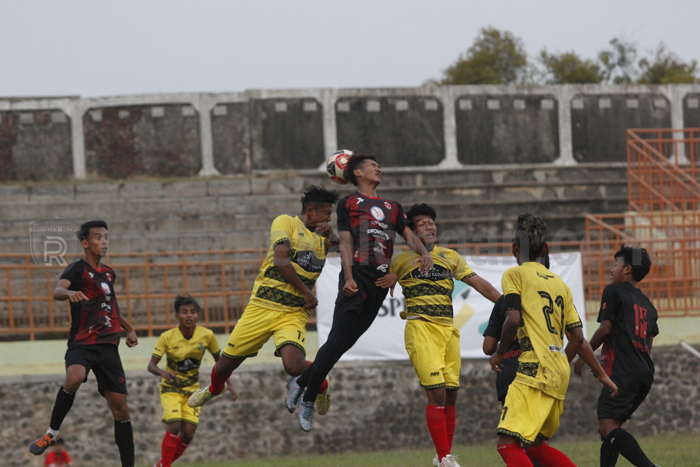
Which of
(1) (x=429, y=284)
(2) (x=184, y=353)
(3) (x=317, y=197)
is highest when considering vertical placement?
(3) (x=317, y=197)

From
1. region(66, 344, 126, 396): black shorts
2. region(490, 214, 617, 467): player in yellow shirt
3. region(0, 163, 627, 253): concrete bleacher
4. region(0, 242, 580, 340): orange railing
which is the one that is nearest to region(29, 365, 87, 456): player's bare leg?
region(66, 344, 126, 396): black shorts

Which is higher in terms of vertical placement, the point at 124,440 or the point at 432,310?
the point at 432,310

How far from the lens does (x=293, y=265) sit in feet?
24.3

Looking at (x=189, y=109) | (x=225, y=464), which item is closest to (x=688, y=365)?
(x=225, y=464)

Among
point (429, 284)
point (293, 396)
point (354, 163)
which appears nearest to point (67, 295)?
point (293, 396)

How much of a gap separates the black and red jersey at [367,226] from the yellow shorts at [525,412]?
1.88 metres

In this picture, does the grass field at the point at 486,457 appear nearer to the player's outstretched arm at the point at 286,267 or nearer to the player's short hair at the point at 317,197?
the player's outstretched arm at the point at 286,267

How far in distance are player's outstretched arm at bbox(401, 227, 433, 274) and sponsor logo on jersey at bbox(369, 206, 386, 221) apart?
0.97 ft

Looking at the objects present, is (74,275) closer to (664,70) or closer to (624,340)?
(624,340)

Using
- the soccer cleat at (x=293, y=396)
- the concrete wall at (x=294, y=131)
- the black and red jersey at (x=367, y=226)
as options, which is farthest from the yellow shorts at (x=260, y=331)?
the concrete wall at (x=294, y=131)

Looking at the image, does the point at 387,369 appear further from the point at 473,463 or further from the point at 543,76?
the point at 543,76

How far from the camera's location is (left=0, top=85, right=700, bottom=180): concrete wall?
21.3 m

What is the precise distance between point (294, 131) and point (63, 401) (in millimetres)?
14246

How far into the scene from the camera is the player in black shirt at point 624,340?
23.2 ft
